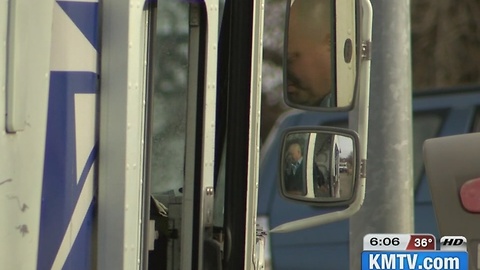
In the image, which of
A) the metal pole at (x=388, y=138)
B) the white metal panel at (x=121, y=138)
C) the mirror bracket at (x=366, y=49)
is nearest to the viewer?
the white metal panel at (x=121, y=138)

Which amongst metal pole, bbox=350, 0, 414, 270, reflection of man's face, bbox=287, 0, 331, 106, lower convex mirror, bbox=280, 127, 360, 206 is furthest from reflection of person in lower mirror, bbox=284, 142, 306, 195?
metal pole, bbox=350, 0, 414, 270

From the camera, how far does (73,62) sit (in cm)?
271

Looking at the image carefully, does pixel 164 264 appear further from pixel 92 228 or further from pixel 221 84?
pixel 221 84

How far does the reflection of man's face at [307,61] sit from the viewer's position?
10.5 ft

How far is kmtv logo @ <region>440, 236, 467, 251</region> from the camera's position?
12.4 ft

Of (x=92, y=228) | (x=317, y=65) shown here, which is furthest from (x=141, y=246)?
(x=317, y=65)

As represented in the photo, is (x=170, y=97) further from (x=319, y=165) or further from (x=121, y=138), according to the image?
(x=319, y=165)

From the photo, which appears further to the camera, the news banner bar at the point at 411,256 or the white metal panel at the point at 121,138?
the news banner bar at the point at 411,256

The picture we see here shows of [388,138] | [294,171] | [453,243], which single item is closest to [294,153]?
[294,171]

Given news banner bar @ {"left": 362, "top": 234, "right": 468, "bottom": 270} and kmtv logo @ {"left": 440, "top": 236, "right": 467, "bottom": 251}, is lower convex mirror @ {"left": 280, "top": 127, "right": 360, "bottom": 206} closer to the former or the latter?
news banner bar @ {"left": 362, "top": 234, "right": 468, "bottom": 270}

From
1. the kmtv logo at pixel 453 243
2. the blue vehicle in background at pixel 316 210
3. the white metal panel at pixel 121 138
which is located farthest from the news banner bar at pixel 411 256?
the blue vehicle in background at pixel 316 210

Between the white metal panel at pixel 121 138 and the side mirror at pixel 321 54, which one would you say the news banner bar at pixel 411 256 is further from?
the white metal panel at pixel 121 138

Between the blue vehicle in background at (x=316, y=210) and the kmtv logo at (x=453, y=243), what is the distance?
23.7 feet

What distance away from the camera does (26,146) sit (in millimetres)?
2598
